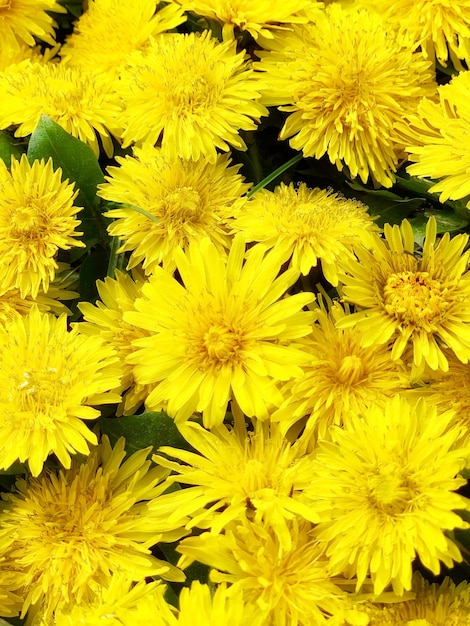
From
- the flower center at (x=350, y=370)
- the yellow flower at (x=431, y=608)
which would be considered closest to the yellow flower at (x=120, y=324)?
the flower center at (x=350, y=370)

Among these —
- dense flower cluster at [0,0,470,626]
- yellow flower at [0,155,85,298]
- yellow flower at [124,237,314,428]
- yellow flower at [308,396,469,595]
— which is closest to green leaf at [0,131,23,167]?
dense flower cluster at [0,0,470,626]

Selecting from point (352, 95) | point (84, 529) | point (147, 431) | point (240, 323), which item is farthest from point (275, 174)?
point (84, 529)

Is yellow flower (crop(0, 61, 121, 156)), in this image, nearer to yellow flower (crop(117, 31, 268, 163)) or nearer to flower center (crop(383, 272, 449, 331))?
yellow flower (crop(117, 31, 268, 163))

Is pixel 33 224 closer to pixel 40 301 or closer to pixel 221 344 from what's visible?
pixel 40 301

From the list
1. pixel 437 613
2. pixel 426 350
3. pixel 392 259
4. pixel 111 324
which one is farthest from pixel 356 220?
pixel 437 613

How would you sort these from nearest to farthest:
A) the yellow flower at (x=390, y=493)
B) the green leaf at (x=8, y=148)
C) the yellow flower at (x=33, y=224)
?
the yellow flower at (x=390, y=493), the yellow flower at (x=33, y=224), the green leaf at (x=8, y=148)

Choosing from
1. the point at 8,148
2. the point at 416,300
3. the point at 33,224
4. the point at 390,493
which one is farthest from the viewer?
the point at 8,148

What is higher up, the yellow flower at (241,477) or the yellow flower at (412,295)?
the yellow flower at (412,295)

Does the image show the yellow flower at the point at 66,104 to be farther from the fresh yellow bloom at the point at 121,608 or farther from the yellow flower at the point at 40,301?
the fresh yellow bloom at the point at 121,608
